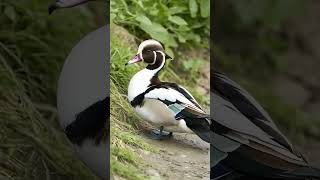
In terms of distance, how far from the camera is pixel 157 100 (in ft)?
2.64

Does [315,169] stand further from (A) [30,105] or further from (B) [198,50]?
(A) [30,105]

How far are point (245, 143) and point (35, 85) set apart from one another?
24.0 inches

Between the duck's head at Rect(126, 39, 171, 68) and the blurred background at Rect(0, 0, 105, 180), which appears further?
the blurred background at Rect(0, 0, 105, 180)

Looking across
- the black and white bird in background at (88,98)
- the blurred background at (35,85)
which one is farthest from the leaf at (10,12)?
the black and white bird in background at (88,98)

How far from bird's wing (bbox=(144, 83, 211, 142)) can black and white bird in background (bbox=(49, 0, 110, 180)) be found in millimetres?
54

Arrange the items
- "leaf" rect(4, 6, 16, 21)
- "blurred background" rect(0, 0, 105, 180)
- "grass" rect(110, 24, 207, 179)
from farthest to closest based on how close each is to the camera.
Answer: "leaf" rect(4, 6, 16, 21), "blurred background" rect(0, 0, 105, 180), "grass" rect(110, 24, 207, 179)

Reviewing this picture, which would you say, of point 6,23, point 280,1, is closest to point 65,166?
point 6,23

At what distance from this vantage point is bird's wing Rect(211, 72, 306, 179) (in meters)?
0.79

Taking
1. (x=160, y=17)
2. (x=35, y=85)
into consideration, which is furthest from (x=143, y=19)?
(x=35, y=85)

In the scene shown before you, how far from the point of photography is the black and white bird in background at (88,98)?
81cm

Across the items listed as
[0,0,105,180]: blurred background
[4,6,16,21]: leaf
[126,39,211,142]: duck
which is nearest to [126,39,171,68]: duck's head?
[126,39,211,142]: duck

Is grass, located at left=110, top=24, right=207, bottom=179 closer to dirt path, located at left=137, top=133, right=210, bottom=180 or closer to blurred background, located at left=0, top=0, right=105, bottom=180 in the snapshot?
dirt path, located at left=137, top=133, right=210, bottom=180

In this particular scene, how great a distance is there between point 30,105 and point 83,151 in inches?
11.2

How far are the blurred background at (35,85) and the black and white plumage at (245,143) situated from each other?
0.66ft
